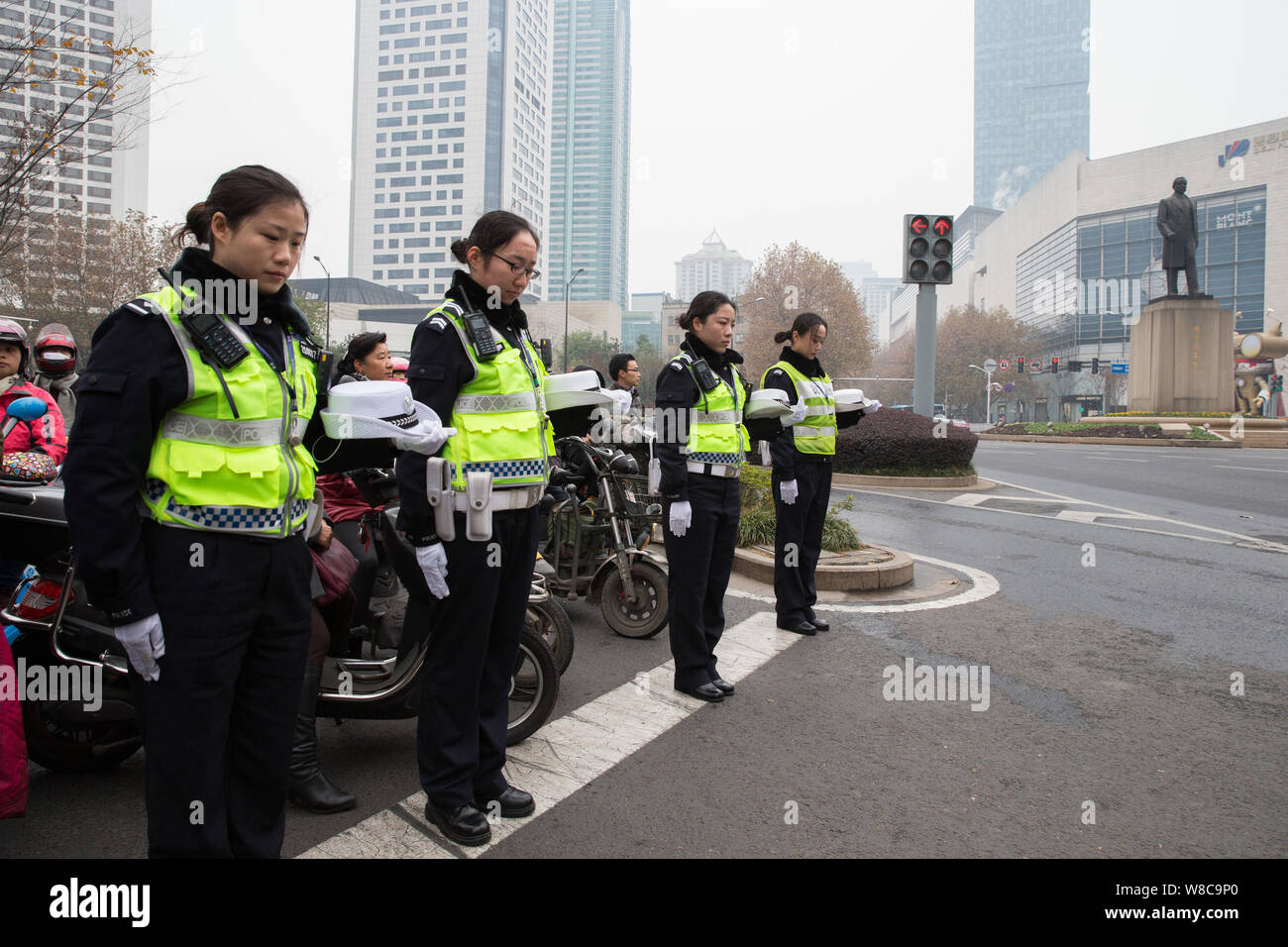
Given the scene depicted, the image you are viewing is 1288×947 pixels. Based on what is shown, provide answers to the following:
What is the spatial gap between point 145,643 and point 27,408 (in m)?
2.65

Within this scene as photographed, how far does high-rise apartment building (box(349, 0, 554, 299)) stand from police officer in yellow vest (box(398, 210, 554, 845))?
139993 mm

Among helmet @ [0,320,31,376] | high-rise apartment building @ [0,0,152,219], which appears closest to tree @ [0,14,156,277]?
high-rise apartment building @ [0,0,152,219]

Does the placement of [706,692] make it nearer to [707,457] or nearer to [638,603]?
[707,457]

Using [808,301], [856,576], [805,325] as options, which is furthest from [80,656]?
[808,301]

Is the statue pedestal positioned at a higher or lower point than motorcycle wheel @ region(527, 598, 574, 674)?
higher

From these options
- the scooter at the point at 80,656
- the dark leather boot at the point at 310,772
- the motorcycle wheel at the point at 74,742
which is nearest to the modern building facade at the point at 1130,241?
the scooter at the point at 80,656

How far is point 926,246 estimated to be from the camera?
13.2 meters

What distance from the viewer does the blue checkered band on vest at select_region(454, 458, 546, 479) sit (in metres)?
3.09

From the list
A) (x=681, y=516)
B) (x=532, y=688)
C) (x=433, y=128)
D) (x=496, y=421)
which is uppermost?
(x=433, y=128)

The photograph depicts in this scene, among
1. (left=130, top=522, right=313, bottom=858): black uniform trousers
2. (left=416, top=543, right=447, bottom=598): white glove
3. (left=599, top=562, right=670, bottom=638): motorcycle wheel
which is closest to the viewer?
(left=130, top=522, right=313, bottom=858): black uniform trousers

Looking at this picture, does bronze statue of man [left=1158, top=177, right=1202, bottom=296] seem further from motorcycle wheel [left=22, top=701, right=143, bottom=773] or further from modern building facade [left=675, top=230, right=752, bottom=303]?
modern building facade [left=675, top=230, right=752, bottom=303]

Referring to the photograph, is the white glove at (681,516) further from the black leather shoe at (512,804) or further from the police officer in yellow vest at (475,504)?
the black leather shoe at (512,804)
